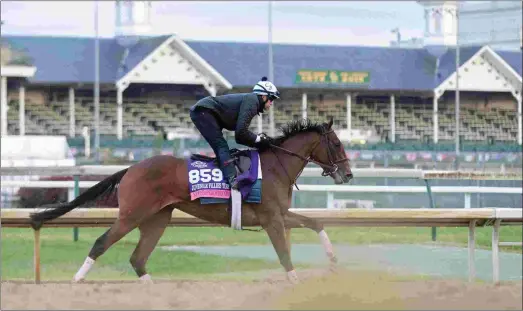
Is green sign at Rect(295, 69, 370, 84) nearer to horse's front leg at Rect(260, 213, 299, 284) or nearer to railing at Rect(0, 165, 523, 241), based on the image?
railing at Rect(0, 165, 523, 241)

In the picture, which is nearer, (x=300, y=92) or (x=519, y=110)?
(x=300, y=92)

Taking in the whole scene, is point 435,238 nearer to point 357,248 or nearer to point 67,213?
point 357,248

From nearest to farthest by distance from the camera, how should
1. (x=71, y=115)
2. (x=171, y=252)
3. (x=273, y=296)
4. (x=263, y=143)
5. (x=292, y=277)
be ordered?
(x=273, y=296)
(x=292, y=277)
(x=263, y=143)
(x=171, y=252)
(x=71, y=115)

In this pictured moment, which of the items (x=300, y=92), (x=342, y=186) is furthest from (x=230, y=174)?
(x=300, y=92)

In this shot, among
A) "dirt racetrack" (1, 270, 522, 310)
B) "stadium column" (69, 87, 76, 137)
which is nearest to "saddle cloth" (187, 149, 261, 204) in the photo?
"dirt racetrack" (1, 270, 522, 310)

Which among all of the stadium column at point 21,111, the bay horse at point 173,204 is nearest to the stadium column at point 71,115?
the stadium column at point 21,111

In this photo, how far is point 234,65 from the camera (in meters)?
45.0

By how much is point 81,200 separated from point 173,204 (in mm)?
868

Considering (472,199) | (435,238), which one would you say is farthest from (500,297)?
(472,199)

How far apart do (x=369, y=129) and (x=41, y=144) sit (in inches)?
710

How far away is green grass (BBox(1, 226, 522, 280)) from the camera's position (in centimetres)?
1278

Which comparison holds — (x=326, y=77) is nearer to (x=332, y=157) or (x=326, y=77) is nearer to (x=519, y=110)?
(x=519, y=110)

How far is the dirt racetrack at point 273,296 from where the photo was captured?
25.4 ft

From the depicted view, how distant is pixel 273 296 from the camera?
26.1ft
